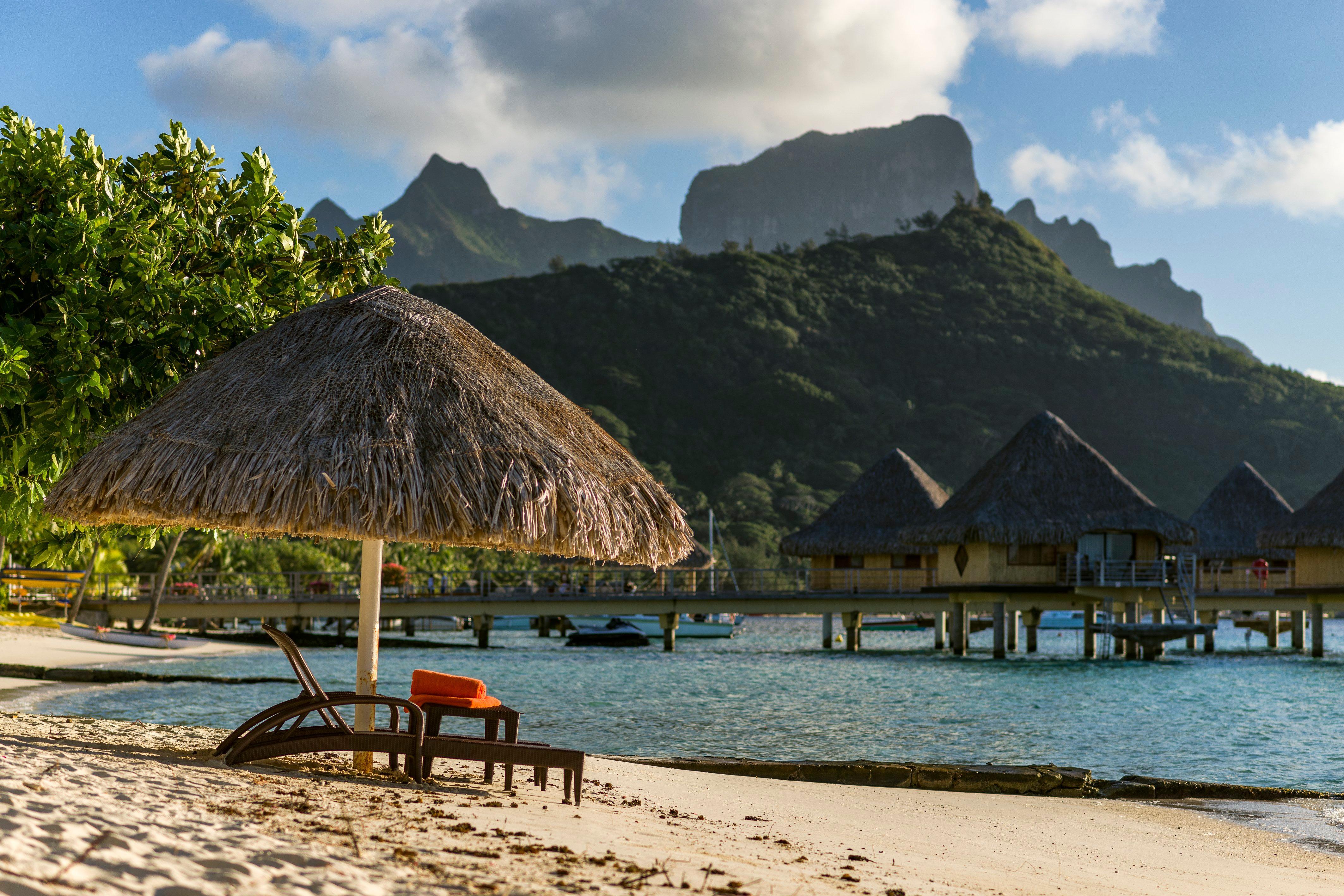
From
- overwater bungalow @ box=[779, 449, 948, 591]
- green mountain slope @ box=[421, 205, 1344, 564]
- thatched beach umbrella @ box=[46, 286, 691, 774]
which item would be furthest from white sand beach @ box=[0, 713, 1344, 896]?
green mountain slope @ box=[421, 205, 1344, 564]

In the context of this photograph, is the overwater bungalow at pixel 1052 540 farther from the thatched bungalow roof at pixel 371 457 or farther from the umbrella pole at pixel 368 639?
the umbrella pole at pixel 368 639

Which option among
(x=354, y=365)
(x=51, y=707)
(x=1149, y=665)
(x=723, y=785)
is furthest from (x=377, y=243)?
(x=1149, y=665)

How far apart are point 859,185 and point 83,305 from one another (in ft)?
640

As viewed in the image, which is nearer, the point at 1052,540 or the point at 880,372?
the point at 1052,540

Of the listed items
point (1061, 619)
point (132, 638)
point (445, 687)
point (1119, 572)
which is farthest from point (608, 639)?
point (445, 687)

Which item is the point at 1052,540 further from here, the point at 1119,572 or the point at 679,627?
the point at 679,627

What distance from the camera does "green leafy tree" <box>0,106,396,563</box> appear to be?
8273 mm

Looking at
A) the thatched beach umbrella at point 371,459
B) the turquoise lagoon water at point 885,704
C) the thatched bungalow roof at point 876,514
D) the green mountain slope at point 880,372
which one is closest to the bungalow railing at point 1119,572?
the turquoise lagoon water at point 885,704

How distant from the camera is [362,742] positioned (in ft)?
20.9

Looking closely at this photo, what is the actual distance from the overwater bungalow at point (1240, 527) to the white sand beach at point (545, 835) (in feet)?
103

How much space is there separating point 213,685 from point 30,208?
11.1 meters

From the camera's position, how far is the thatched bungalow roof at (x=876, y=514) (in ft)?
118

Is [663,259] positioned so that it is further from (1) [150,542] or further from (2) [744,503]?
(1) [150,542]

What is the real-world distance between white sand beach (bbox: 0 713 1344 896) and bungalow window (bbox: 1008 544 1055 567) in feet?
71.9
